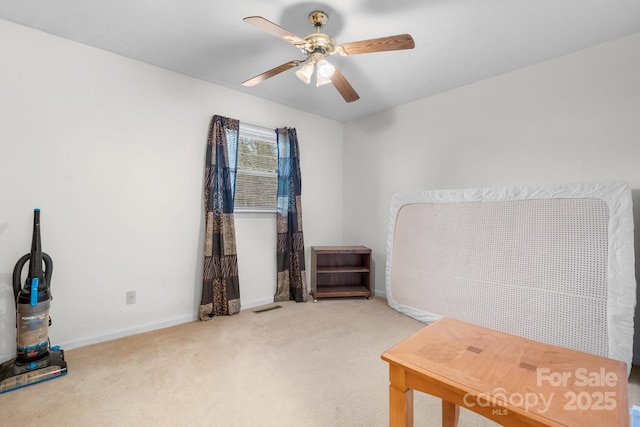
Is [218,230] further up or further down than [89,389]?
further up

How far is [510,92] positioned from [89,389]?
13.5 feet

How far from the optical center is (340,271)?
3598mm

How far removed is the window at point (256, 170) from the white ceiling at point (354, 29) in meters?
0.75

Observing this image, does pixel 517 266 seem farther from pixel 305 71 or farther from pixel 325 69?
pixel 305 71

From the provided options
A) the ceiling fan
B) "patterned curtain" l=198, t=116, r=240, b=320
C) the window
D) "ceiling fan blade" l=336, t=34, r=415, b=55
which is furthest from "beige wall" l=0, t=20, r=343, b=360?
"ceiling fan blade" l=336, t=34, r=415, b=55

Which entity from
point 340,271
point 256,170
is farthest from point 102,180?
point 340,271

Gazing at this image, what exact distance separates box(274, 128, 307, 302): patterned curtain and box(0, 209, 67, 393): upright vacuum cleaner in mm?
2119

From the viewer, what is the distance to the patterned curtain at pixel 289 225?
142 inches

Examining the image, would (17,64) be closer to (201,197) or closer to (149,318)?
(201,197)

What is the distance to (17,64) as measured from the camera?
2117 millimetres

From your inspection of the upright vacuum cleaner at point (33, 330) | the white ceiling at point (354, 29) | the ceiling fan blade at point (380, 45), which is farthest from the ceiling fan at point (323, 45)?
the upright vacuum cleaner at point (33, 330)

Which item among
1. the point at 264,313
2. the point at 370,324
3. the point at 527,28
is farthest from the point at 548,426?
the point at 264,313

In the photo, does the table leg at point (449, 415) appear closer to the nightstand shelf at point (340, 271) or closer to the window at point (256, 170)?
the nightstand shelf at point (340, 271)

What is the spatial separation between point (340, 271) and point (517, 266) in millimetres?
1873
